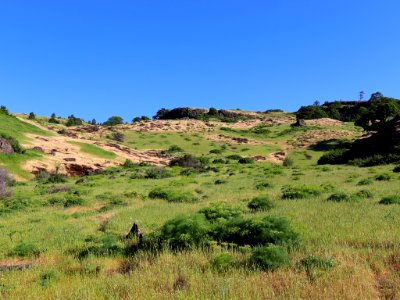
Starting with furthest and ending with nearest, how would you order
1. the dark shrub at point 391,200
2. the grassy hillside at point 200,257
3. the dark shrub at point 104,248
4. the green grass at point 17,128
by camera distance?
the green grass at point 17,128
the dark shrub at point 391,200
the dark shrub at point 104,248
the grassy hillside at point 200,257

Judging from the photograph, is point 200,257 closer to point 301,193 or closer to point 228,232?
point 228,232

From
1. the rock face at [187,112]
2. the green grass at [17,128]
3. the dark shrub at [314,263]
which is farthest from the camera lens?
the rock face at [187,112]

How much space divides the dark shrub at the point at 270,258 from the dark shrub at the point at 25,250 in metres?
7.18

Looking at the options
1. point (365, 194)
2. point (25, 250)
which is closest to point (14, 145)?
point (25, 250)

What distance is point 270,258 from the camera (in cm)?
838

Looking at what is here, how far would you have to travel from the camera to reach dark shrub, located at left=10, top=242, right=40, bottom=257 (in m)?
11.8

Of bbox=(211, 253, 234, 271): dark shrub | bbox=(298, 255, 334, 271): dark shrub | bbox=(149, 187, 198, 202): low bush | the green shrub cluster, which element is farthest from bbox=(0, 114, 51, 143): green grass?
bbox=(298, 255, 334, 271): dark shrub

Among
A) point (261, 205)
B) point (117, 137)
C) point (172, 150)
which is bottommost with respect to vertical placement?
point (261, 205)

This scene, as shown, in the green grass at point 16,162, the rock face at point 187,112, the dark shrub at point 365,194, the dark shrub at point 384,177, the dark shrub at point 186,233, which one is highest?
the rock face at point 187,112

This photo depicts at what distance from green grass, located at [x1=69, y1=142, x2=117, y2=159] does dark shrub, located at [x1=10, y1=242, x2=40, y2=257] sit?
47616mm

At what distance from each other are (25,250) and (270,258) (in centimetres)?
789

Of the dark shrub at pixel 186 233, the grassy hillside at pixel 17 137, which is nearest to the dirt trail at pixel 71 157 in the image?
the grassy hillside at pixel 17 137

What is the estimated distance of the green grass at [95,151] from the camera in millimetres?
59438

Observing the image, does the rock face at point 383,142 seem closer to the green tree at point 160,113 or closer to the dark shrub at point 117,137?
the dark shrub at point 117,137
